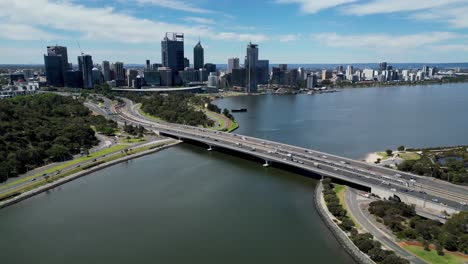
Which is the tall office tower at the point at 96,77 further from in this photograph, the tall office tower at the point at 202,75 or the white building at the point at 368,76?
the white building at the point at 368,76

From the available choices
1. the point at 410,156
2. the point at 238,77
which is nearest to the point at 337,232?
the point at 410,156

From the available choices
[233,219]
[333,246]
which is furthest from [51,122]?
[333,246]

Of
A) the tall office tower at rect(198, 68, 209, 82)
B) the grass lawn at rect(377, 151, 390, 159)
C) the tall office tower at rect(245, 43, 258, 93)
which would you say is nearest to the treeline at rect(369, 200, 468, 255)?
the grass lawn at rect(377, 151, 390, 159)

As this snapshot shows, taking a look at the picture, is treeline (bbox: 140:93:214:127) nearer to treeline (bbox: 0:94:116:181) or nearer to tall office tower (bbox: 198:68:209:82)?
treeline (bbox: 0:94:116:181)

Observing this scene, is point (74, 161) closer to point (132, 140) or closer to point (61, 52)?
point (132, 140)

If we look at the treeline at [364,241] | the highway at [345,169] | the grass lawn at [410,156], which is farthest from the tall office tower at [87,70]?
the treeline at [364,241]

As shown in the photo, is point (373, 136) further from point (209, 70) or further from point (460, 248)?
point (209, 70)
